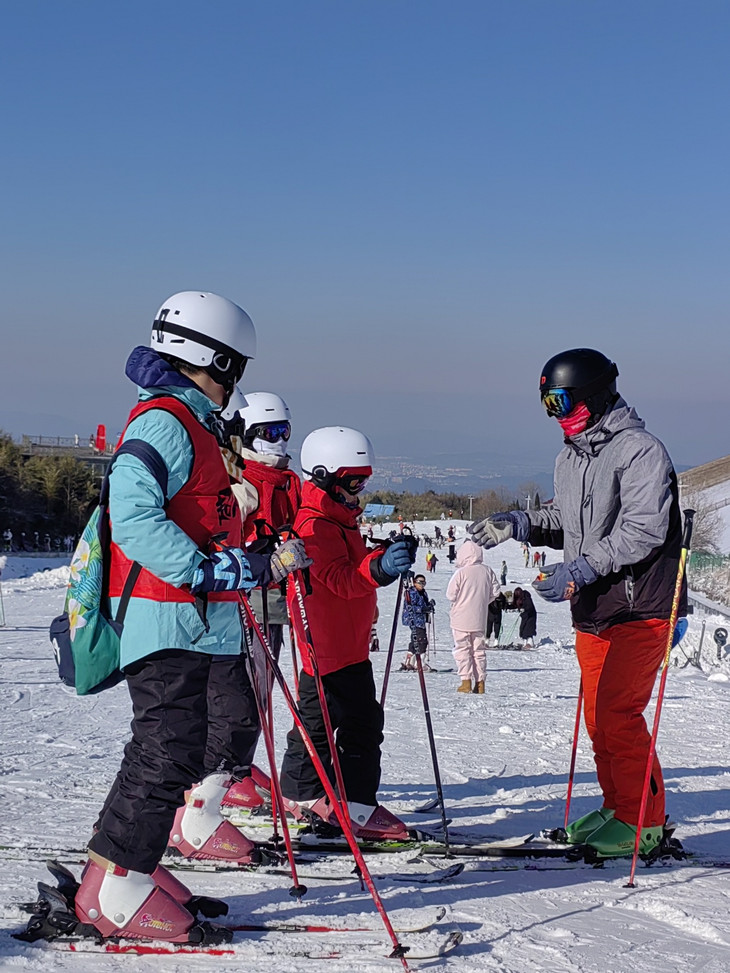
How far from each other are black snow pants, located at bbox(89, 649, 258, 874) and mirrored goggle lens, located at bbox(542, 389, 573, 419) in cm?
212

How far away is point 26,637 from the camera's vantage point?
14414mm

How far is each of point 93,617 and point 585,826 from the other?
2622 millimetres

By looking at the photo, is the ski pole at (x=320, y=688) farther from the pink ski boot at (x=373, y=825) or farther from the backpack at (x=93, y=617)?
the backpack at (x=93, y=617)

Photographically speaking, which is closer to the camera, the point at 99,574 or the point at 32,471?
the point at 99,574

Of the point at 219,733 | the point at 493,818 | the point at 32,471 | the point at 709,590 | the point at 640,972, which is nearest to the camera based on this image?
the point at 640,972

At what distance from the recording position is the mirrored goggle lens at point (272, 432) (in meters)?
5.72

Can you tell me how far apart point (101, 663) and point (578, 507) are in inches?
91.2

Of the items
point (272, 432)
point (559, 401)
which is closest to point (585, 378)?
point (559, 401)

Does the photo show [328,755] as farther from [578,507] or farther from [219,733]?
[578,507]

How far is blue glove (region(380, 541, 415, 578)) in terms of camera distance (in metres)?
4.14

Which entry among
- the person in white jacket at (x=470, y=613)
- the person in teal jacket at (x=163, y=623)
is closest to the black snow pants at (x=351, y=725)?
the person in teal jacket at (x=163, y=623)

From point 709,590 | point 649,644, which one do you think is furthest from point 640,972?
point 709,590

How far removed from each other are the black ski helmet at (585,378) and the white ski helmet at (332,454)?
0.89 metres

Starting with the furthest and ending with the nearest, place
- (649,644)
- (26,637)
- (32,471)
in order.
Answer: (32,471) < (26,637) < (649,644)
